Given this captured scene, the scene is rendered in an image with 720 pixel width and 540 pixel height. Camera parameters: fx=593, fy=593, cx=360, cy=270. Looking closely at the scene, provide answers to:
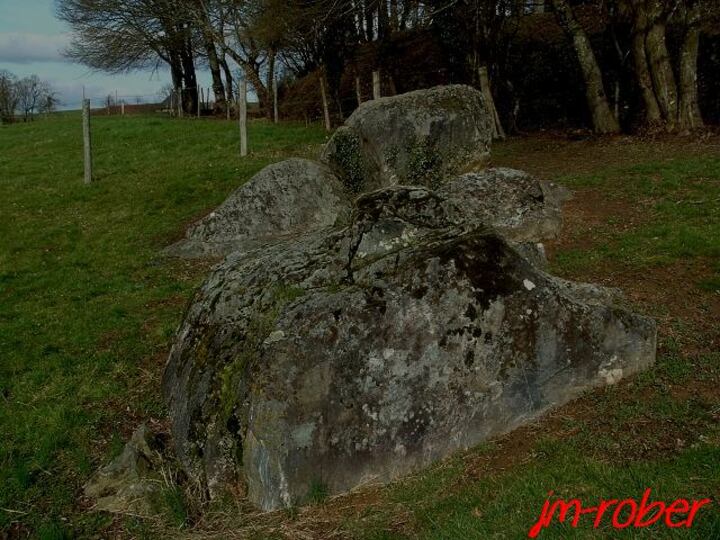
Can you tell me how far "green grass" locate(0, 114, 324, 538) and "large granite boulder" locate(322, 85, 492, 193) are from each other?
4.64m

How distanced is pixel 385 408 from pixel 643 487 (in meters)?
2.10

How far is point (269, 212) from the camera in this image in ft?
42.4

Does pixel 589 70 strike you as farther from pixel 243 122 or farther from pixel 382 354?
pixel 382 354

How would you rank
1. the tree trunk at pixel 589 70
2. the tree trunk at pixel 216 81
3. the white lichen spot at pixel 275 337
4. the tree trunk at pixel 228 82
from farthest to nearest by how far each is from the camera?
the tree trunk at pixel 216 81, the tree trunk at pixel 228 82, the tree trunk at pixel 589 70, the white lichen spot at pixel 275 337

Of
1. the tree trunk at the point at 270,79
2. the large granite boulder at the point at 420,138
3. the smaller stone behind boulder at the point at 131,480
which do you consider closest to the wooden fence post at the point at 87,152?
the large granite boulder at the point at 420,138

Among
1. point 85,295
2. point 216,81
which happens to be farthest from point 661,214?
point 216,81

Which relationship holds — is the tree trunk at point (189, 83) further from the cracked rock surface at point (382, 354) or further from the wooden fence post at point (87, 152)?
the cracked rock surface at point (382, 354)

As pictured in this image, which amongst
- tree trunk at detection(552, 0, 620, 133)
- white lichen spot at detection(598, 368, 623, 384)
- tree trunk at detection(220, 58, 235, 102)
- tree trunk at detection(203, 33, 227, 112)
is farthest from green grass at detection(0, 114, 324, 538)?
tree trunk at detection(203, 33, 227, 112)

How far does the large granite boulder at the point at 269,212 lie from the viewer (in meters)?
12.5

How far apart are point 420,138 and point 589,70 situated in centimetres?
868

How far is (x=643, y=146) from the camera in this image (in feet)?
55.7

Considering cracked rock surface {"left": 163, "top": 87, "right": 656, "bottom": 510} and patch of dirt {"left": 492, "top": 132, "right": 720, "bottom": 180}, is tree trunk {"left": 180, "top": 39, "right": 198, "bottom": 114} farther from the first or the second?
cracked rock surface {"left": 163, "top": 87, "right": 656, "bottom": 510}

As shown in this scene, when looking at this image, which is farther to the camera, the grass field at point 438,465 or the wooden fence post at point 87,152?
the wooden fence post at point 87,152

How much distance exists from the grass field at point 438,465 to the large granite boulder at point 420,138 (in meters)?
2.67
